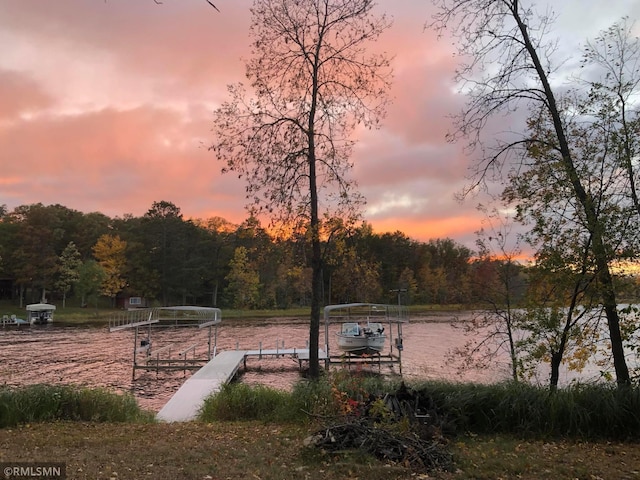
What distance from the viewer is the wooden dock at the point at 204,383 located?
471 inches

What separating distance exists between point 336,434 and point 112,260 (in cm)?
6919

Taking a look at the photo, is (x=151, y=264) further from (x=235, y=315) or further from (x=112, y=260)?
Result: (x=235, y=315)

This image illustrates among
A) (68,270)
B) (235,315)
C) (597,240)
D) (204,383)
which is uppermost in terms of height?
(68,270)

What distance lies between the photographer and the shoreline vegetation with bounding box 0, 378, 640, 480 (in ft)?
17.9

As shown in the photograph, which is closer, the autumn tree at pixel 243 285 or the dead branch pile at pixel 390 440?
the dead branch pile at pixel 390 440

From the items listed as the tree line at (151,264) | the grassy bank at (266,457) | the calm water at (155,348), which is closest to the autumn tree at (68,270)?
the tree line at (151,264)

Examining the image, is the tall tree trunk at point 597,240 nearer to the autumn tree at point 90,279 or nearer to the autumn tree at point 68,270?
the autumn tree at point 90,279

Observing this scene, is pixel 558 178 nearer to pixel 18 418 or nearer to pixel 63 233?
pixel 18 418

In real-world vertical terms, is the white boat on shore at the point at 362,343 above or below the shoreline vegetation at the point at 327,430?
below

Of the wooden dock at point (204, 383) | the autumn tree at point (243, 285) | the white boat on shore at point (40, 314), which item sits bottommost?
the wooden dock at point (204, 383)

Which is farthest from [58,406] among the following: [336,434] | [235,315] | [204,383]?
[235,315]

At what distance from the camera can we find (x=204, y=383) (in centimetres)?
1622

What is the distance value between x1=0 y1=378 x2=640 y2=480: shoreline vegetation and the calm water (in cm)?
630

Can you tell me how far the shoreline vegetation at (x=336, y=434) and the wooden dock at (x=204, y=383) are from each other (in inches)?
87.4
